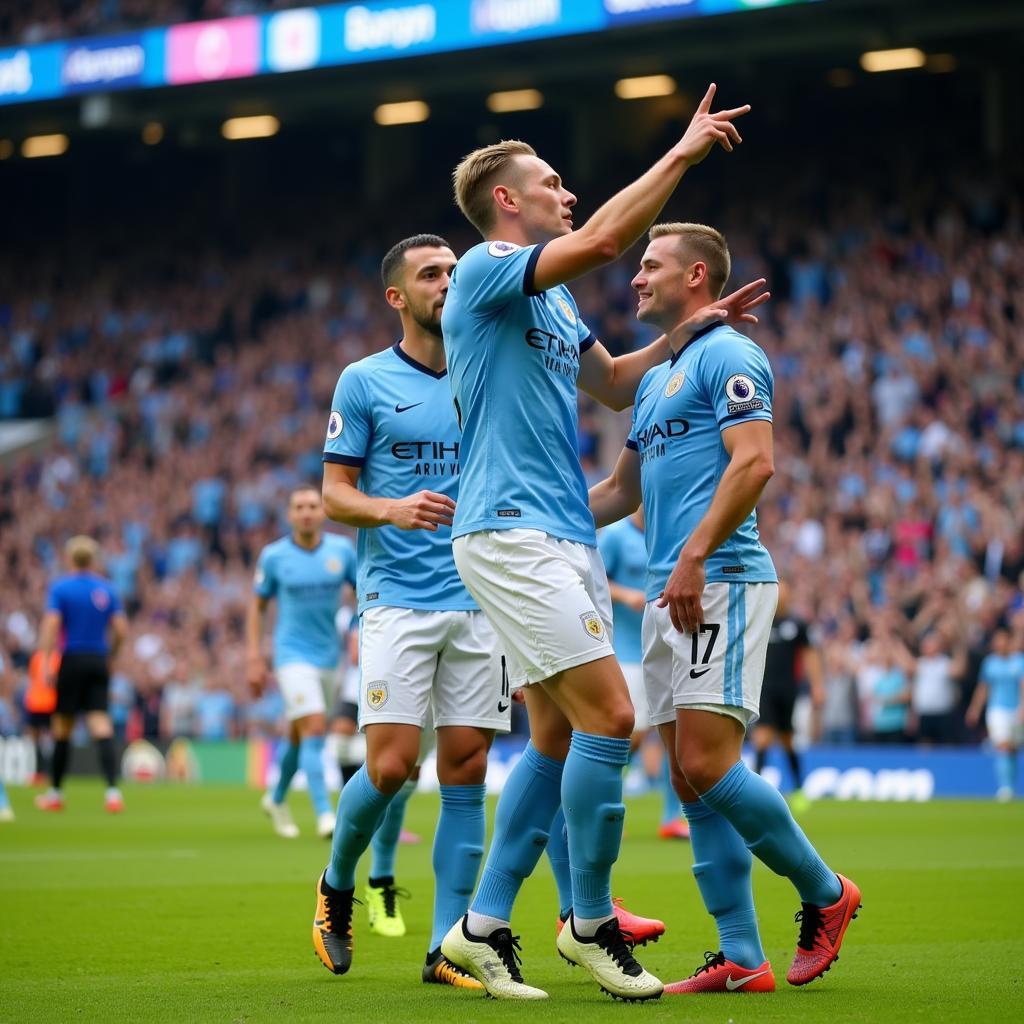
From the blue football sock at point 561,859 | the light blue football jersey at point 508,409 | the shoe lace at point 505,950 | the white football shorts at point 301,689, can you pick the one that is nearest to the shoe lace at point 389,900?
the blue football sock at point 561,859

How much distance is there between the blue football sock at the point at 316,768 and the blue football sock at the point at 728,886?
7.55 metres

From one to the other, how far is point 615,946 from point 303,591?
7.88 meters

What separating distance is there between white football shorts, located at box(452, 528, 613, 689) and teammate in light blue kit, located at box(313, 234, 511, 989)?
27.4 inches

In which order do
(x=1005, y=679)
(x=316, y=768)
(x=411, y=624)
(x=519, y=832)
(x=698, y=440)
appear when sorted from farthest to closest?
(x=1005, y=679)
(x=316, y=768)
(x=411, y=624)
(x=698, y=440)
(x=519, y=832)

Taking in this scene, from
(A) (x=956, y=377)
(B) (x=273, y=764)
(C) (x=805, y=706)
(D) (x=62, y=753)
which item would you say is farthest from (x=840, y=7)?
(D) (x=62, y=753)

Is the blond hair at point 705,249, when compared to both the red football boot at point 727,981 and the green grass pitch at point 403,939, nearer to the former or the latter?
the red football boot at point 727,981

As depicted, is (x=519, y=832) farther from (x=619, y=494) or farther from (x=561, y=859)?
(x=619, y=494)

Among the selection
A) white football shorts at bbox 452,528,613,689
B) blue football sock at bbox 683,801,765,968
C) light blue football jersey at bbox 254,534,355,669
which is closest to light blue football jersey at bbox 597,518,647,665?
light blue football jersey at bbox 254,534,355,669

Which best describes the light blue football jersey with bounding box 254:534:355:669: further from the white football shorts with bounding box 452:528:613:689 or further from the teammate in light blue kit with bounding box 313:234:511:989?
the white football shorts with bounding box 452:528:613:689

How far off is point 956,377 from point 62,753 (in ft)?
42.4

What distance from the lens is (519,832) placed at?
19.2 feet

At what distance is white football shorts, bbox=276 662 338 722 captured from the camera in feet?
42.8

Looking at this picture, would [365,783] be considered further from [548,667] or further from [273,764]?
[273,764]

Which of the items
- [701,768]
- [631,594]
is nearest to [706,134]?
[701,768]
